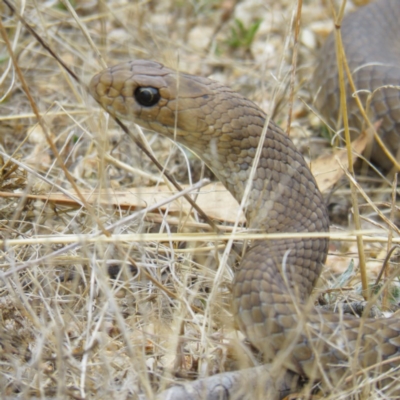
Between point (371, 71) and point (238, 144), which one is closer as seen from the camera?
point (238, 144)

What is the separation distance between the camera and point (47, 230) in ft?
10.6

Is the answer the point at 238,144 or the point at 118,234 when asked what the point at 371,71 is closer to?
the point at 238,144

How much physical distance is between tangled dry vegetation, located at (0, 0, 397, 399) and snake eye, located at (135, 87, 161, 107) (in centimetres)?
18

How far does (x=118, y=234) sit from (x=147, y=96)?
67 centimetres

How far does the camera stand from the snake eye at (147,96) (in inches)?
117

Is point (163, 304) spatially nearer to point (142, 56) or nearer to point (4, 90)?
point (4, 90)

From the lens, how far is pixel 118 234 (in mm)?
2629

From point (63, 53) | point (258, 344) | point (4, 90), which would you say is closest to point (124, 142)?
point (4, 90)

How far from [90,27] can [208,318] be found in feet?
11.2

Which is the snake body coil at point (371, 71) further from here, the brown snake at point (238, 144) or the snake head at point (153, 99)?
the snake head at point (153, 99)

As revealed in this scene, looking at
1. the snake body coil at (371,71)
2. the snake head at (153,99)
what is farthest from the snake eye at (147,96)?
the snake body coil at (371,71)

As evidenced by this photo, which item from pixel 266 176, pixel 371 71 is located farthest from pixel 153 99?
pixel 371 71

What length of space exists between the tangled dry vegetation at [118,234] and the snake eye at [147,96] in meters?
0.18

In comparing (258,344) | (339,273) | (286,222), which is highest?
(286,222)
